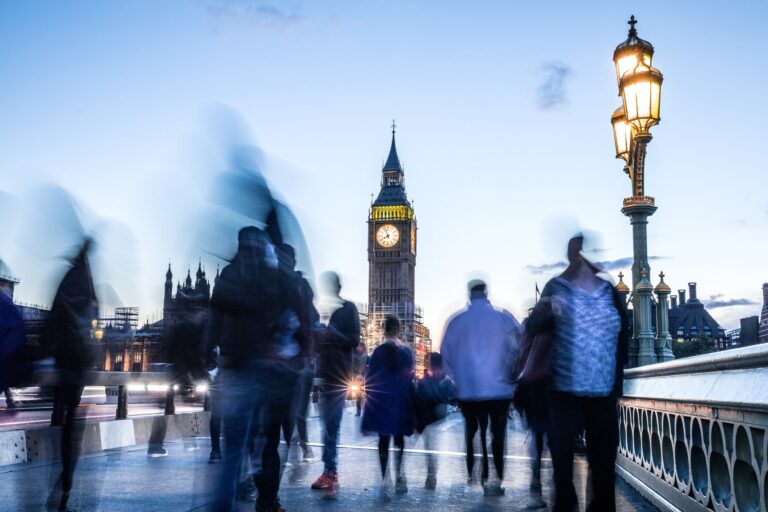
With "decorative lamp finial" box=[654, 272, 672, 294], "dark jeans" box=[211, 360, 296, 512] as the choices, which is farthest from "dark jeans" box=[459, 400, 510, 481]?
"decorative lamp finial" box=[654, 272, 672, 294]

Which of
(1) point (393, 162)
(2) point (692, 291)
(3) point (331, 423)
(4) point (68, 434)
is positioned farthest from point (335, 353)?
(1) point (393, 162)

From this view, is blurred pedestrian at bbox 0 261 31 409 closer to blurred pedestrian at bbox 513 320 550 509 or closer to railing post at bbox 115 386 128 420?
blurred pedestrian at bbox 513 320 550 509

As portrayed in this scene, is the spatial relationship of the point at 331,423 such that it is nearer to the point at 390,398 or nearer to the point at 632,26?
the point at 390,398

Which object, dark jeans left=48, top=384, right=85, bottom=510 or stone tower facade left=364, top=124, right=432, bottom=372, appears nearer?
dark jeans left=48, top=384, right=85, bottom=510

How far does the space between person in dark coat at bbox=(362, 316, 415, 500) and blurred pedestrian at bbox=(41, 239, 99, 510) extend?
9.14 ft

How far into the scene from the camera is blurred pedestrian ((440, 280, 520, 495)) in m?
7.27

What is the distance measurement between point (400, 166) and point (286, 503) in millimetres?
166659

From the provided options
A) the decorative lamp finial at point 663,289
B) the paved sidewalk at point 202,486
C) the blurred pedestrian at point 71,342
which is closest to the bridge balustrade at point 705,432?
the paved sidewalk at point 202,486

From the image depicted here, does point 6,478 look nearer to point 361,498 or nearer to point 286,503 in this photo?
point 286,503

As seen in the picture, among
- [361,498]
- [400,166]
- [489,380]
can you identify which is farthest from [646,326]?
[400,166]

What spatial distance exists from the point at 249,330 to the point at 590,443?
2.08 m

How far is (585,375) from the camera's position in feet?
14.6

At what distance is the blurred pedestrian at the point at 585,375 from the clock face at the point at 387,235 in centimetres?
14843

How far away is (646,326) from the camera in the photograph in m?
10.2
